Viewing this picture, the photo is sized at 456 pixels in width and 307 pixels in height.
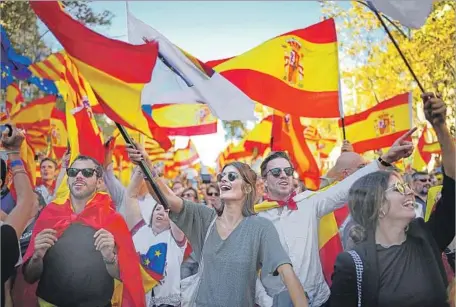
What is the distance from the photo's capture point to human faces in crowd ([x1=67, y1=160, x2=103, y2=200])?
198 inches

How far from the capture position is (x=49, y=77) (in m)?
10.3

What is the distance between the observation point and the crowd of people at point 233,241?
341 centimetres

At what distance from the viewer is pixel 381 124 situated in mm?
9703

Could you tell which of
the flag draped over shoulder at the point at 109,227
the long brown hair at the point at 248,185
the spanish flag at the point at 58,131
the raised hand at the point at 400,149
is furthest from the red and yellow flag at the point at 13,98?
the raised hand at the point at 400,149

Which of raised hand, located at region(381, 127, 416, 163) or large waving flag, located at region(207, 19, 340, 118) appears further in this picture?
large waving flag, located at region(207, 19, 340, 118)

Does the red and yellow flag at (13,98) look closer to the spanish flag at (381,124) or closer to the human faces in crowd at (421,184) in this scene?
the spanish flag at (381,124)

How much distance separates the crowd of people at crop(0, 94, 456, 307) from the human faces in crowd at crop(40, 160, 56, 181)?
8.80 feet

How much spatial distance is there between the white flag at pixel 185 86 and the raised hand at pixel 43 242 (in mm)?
1607

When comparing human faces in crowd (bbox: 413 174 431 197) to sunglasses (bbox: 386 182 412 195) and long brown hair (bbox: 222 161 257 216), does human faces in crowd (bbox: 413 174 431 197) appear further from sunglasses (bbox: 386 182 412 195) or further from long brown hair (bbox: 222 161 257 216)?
sunglasses (bbox: 386 182 412 195)

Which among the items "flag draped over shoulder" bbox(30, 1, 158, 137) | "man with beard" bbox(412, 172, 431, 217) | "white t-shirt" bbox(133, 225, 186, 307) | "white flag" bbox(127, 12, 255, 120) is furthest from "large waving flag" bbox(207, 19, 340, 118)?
"flag draped over shoulder" bbox(30, 1, 158, 137)

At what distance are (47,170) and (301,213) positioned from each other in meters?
4.78

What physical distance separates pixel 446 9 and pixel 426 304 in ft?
46.1

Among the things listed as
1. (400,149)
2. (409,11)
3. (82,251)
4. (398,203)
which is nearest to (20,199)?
(82,251)

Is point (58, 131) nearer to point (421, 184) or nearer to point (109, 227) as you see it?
point (421, 184)
